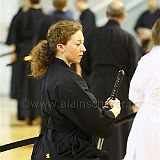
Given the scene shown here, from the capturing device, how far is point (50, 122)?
12.2 ft

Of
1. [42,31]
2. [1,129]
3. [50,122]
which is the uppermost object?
[42,31]

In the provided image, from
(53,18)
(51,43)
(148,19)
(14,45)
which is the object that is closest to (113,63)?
(53,18)

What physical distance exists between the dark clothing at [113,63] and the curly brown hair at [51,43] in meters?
2.34

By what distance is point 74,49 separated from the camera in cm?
371

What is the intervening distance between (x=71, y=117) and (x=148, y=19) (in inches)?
236

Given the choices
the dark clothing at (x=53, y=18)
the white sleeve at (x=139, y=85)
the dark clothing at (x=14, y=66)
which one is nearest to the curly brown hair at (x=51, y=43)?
the white sleeve at (x=139, y=85)

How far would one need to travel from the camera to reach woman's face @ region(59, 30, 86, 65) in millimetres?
3715

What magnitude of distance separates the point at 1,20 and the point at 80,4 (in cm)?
340

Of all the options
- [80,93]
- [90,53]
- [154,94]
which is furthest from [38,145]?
[90,53]

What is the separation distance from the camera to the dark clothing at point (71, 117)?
3.60 meters

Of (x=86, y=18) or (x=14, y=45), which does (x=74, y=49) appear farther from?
(x=14, y=45)

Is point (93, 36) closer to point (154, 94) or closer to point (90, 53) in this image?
point (90, 53)

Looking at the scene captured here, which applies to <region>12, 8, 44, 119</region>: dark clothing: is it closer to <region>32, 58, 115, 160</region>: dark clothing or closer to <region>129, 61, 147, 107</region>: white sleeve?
<region>129, 61, 147, 107</region>: white sleeve

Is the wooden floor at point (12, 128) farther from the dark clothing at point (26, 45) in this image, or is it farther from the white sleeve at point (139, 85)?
the white sleeve at point (139, 85)
